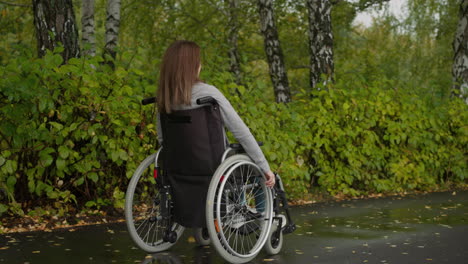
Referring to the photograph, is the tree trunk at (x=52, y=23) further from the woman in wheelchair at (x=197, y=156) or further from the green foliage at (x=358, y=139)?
the woman in wheelchair at (x=197, y=156)

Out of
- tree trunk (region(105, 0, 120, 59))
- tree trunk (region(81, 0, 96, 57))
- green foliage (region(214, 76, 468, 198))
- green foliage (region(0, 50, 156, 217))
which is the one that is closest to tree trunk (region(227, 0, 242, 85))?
tree trunk (region(105, 0, 120, 59))

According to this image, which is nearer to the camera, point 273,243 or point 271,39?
point 273,243

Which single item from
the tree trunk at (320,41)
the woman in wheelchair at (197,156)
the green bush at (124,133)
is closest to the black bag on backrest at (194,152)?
the woman in wheelchair at (197,156)

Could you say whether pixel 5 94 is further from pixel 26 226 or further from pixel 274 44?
pixel 274 44

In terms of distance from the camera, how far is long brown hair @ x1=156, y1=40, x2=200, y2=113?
4.73 m

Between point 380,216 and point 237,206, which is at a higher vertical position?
point 237,206

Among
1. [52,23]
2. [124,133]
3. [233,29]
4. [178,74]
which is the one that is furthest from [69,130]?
[233,29]

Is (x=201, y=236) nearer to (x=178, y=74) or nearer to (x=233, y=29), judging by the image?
(x=178, y=74)

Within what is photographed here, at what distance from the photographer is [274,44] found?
14.4 m

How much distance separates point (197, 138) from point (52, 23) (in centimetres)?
385

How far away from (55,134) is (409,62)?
28.3m

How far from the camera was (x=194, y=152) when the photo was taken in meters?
4.80

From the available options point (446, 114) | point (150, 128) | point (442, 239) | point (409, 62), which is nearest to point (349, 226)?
point (442, 239)

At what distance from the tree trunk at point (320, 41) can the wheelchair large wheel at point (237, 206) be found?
667 centimetres
